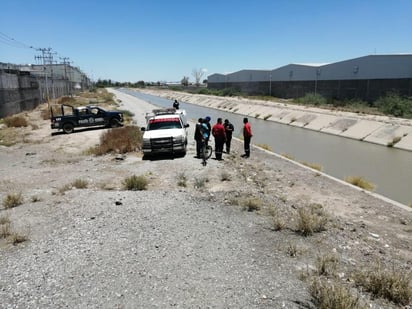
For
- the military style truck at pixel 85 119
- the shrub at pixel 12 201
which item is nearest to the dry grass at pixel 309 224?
A: the shrub at pixel 12 201

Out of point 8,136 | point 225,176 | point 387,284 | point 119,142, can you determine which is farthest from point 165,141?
point 8,136

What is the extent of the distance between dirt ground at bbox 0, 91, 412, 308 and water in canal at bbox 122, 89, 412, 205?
3375 mm

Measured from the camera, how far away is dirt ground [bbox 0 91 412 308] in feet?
21.1

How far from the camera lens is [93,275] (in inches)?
210

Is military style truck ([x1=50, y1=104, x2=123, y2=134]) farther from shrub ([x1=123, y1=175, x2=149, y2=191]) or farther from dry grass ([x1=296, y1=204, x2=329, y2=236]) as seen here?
dry grass ([x1=296, y1=204, x2=329, y2=236])

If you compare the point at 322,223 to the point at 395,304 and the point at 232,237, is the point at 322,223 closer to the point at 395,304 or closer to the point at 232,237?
the point at 232,237

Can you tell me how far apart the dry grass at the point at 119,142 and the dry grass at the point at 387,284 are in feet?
47.4

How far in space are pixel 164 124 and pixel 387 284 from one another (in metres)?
13.4

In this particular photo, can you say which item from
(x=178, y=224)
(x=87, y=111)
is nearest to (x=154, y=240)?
(x=178, y=224)

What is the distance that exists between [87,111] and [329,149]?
59.9 feet

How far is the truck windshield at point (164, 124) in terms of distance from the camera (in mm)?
16922

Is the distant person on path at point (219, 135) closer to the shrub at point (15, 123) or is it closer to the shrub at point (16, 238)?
the shrub at point (16, 238)

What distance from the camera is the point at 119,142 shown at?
61.0 feet

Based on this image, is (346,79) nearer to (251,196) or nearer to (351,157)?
(351,157)
